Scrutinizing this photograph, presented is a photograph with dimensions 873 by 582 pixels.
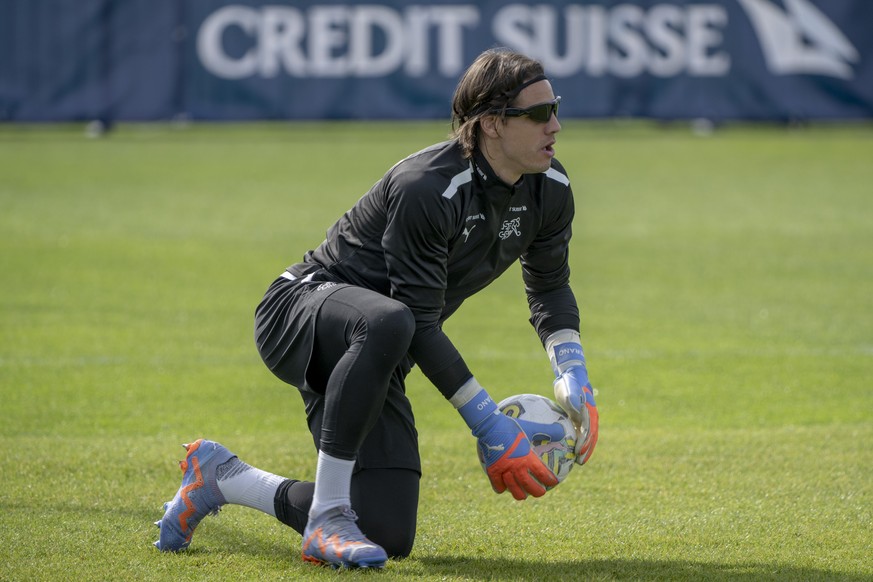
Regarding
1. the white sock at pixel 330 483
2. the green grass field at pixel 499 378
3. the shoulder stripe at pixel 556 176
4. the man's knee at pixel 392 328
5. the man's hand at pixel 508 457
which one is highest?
the shoulder stripe at pixel 556 176

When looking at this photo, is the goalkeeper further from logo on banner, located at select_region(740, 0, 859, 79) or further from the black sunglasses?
logo on banner, located at select_region(740, 0, 859, 79)

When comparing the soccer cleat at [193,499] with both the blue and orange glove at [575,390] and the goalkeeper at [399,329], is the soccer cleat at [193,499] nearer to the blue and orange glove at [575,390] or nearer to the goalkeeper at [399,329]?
the goalkeeper at [399,329]

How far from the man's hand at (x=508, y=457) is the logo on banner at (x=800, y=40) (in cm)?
1712

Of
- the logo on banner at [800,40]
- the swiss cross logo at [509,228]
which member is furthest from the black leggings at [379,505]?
the logo on banner at [800,40]

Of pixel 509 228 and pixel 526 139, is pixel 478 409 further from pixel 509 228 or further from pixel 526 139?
pixel 526 139

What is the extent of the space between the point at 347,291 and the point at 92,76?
1697 centimetres

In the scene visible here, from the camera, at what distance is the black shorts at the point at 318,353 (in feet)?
15.0

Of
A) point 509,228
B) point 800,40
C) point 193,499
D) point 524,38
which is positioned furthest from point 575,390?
point 800,40

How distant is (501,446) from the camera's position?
443cm

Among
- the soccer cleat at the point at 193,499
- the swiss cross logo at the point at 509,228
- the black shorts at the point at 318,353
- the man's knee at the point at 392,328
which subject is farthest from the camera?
the swiss cross logo at the point at 509,228

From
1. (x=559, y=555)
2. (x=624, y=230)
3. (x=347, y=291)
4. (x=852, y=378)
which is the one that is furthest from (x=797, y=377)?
(x=624, y=230)

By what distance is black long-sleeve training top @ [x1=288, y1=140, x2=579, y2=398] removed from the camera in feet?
14.8

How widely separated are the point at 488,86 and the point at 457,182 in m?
0.36

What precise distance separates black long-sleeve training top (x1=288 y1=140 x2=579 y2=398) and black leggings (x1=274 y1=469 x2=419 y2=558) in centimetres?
41
